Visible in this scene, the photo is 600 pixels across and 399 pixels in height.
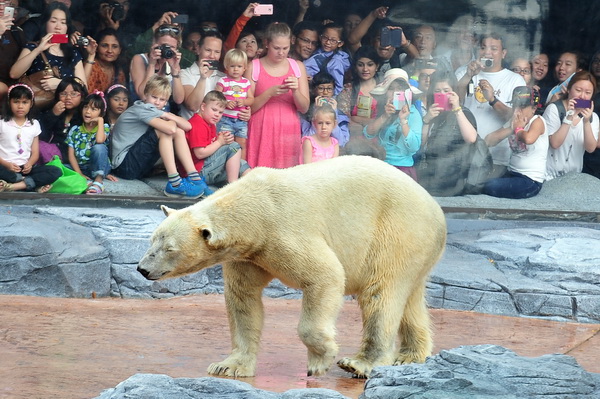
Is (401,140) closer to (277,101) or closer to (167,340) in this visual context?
(277,101)

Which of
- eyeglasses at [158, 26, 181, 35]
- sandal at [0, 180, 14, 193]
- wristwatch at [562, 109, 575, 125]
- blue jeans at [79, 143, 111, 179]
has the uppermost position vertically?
eyeglasses at [158, 26, 181, 35]

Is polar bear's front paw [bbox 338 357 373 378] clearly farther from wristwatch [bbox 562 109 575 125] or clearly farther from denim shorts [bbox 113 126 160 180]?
wristwatch [bbox 562 109 575 125]

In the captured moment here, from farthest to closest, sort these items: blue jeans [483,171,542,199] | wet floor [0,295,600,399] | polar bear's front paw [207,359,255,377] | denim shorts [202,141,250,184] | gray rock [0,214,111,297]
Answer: blue jeans [483,171,542,199] < denim shorts [202,141,250,184] < gray rock [0,214,111,297] < polar bear's front paw [207,359,255,377] < wet floor [0,295,600,399]

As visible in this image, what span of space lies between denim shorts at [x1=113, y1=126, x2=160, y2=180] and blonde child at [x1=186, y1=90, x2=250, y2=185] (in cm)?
39

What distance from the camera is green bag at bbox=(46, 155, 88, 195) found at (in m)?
9.95

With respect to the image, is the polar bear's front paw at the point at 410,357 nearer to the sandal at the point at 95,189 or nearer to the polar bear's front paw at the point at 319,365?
the polar bear's front paw at the point at 319,365

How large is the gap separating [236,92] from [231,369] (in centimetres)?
506

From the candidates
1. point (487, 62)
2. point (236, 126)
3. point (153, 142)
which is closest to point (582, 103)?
point (487, 62)

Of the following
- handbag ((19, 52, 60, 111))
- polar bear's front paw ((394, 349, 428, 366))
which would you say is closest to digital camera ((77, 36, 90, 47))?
handbag ((19, 52, 60, 111))

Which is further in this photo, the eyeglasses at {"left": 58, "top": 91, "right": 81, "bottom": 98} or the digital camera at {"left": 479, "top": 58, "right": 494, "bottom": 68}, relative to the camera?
the digital camera at {"left": 479, "top": 58, "right": 494, "bottom": 68}

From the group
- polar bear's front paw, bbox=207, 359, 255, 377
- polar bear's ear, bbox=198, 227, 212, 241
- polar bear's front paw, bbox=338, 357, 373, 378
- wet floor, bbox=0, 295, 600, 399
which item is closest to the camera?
polar bear's ear, bbox=198, 227, 212, 241

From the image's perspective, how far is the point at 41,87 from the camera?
9.86 meters

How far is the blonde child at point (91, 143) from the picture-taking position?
997 cm

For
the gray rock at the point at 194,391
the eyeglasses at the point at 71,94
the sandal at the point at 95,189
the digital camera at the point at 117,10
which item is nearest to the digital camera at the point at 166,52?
the digital camera at the point at 117,10
